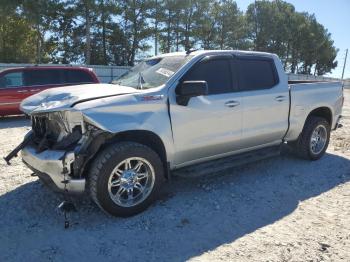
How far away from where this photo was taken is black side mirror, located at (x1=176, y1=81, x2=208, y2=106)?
4660mm

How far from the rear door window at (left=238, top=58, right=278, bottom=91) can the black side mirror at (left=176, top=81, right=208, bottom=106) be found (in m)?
1.07

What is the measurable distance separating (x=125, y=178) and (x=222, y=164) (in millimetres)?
1522

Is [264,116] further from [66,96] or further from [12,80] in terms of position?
[12,80]

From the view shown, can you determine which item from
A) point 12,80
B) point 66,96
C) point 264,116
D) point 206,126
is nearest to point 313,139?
point 264,116

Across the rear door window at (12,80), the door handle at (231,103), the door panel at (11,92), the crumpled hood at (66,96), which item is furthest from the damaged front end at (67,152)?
the rear door window at (12,80)

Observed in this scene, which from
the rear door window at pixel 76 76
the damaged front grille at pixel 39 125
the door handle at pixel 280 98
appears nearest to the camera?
the damaged front grille at pixel 39 125

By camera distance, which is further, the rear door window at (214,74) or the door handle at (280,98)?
the door handle at (280,98)

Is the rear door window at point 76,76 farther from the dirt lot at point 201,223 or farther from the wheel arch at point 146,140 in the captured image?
the wheel arch at point 146,140

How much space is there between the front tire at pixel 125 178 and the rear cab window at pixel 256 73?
1.86m

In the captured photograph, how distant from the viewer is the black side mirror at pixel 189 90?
15.3 ft

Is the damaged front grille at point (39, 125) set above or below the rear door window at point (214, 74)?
below

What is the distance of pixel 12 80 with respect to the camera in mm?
12156

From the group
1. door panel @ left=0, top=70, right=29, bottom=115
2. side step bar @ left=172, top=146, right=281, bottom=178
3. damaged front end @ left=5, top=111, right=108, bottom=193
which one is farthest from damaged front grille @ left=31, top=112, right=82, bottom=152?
door panel @ left=0, top=70, right=29, bottom=115

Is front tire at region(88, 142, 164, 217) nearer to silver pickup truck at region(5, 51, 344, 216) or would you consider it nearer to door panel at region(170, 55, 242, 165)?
silver pickup truck at region(5, 51, 344, 216)
